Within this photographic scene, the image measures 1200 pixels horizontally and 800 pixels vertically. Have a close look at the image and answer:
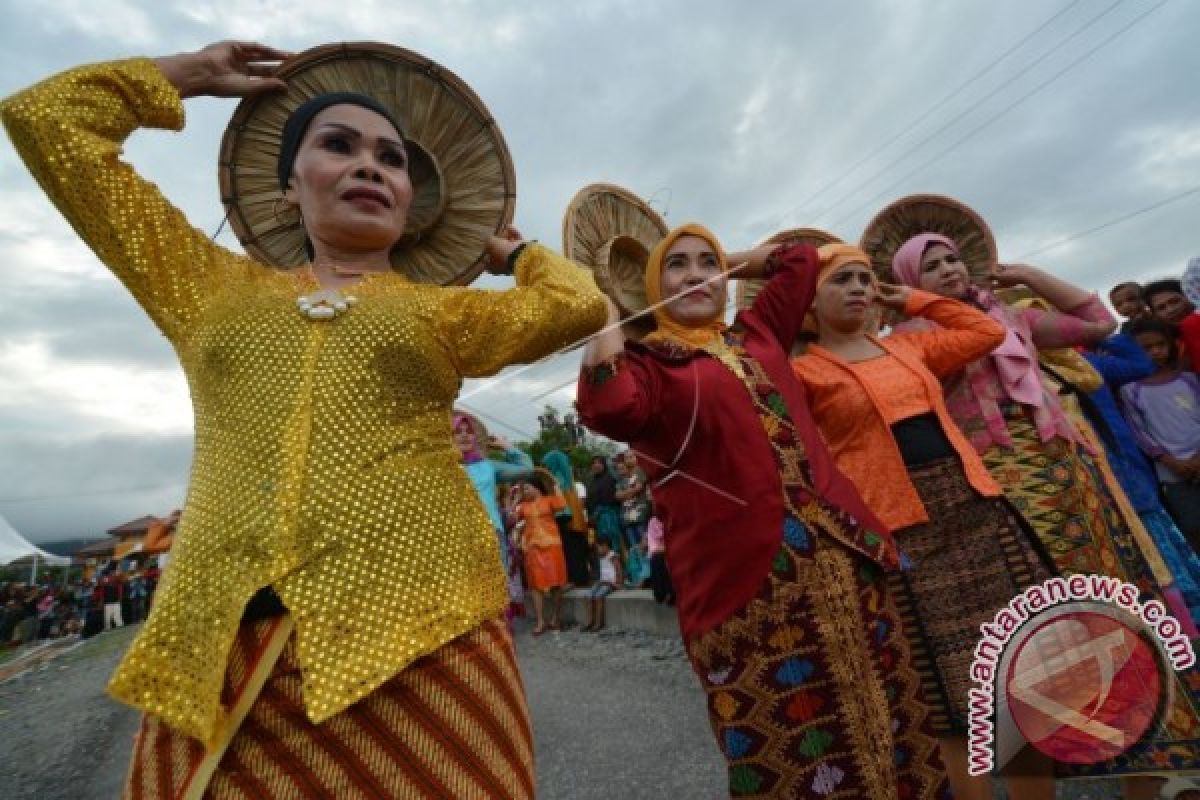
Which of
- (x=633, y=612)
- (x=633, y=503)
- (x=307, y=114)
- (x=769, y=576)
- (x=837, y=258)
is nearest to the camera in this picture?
(x=307, y=114)

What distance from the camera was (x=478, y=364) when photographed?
55.4 inches

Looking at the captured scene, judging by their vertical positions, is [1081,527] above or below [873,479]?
below

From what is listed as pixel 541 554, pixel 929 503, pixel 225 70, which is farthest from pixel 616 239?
pixel 541 554

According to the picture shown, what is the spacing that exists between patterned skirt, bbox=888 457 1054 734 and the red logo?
0.18m

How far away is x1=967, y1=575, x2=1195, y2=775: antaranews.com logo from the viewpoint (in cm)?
227

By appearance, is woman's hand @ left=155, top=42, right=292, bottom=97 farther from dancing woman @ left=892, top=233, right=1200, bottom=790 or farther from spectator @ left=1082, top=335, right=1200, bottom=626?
spectator @ left=1082, top=335, right=1200, bottom=626

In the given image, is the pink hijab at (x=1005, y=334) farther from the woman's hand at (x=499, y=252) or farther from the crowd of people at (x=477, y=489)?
the woman's hand at (x=499, y=252)

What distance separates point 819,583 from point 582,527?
8.63 metres

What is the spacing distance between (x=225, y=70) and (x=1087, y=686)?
3.19 metres

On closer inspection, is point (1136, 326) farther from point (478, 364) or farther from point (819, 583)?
point (478, 364)

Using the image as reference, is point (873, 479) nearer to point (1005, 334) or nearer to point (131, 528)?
point (1005, 334)

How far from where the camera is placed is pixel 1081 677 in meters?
2.29

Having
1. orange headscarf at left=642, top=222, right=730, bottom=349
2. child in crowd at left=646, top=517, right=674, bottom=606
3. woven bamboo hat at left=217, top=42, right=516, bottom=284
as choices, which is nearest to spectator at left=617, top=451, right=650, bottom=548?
child in crowd at left=646, top=517, right=674, bottom=606

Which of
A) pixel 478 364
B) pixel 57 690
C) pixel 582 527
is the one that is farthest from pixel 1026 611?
pixel 57 690
